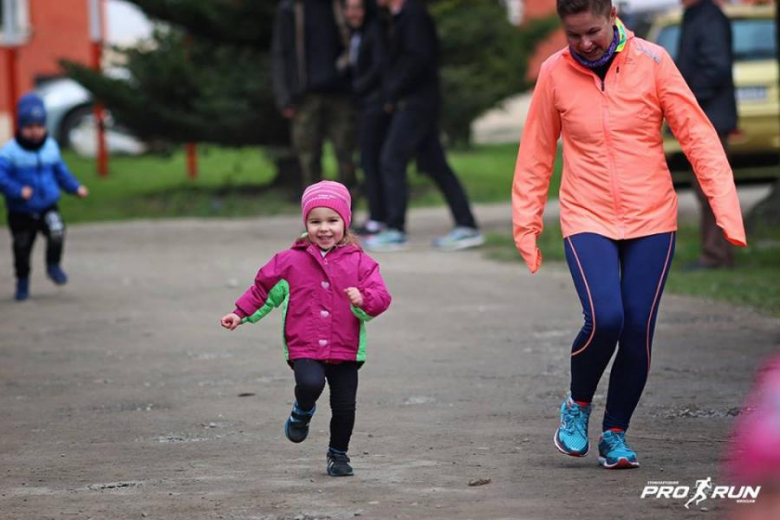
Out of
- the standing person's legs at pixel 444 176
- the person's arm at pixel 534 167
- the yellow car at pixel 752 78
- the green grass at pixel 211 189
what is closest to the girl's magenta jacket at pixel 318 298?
the person's arm at pixel 534 167

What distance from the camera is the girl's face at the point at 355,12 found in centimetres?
1336

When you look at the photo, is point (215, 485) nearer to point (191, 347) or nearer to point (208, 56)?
point (191, 347)

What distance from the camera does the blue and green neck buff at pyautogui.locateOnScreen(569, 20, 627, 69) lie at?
562 cm

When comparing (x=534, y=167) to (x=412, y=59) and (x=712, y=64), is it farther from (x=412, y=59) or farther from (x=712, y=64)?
(x=412, y=59)

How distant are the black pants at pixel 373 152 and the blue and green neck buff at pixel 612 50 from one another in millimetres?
7715

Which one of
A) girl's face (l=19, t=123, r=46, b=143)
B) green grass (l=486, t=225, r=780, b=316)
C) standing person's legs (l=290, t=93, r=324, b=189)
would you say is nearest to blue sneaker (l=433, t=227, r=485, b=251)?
green grass (l=486, t=225, r=780, b=316)

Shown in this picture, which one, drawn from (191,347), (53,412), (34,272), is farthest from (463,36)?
(53,412)

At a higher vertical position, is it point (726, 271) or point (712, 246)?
point (712, 246)

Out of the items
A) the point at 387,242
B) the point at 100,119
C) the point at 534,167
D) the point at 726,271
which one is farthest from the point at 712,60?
the point at 100,119

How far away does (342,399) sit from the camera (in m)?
5.54

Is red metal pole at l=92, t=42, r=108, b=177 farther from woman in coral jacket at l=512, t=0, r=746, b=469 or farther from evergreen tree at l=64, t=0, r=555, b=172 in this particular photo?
woman in coral jacket at l=512, t=0, r=746, b=469

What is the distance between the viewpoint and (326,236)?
5.53m

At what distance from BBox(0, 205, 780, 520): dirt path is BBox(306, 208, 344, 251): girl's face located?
85 cm

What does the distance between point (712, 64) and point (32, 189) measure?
4953 mm
